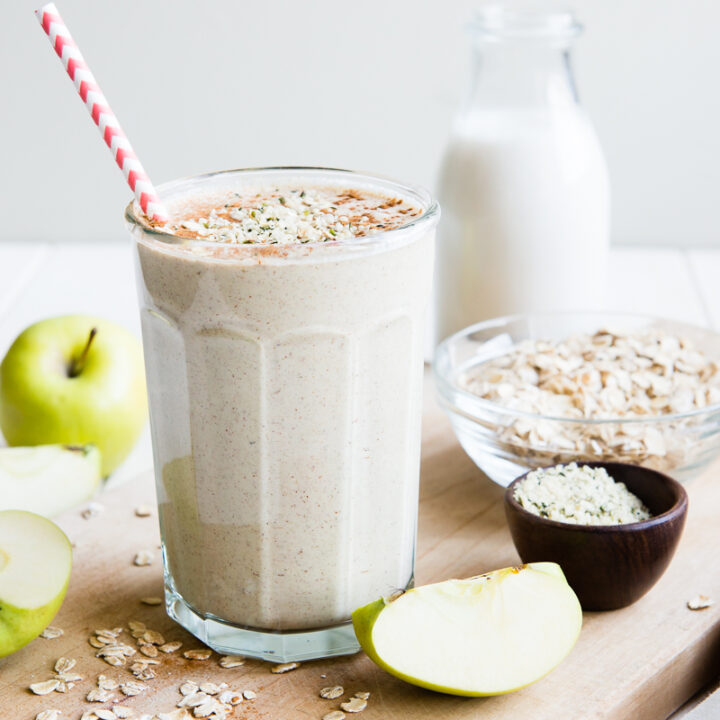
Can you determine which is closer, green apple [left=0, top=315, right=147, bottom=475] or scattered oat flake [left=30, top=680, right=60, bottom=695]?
scattered oat flake [left=30, top=680, right=60, bottom=695]

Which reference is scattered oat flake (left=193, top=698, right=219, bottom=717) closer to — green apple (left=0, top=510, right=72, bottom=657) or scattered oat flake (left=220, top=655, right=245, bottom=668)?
scattered oat flake (left=220, top=655, right=245, bottom=668)

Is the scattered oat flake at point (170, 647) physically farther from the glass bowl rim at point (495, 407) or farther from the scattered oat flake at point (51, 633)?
the glass bowl rim at point (495, 407)

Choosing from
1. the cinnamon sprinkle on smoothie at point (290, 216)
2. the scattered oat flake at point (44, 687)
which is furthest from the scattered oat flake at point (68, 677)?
the cinnamon sprinkle on smoothie at point (290, 216)

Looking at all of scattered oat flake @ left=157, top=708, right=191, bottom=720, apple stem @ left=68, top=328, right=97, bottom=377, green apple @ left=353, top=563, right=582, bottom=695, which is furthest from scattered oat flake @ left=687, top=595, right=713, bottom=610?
Result: apple stem @ left=68, top=328, right=97, bottom=377

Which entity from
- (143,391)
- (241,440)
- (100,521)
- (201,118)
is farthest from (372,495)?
(201,118)

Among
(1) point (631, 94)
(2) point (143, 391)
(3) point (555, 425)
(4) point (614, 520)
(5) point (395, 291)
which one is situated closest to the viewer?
(5) point (395, 291)

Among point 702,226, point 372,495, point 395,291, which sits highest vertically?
point 395,291

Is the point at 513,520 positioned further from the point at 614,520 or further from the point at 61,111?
the point at 61,111

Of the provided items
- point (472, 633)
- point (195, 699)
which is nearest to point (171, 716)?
point (195, 699)
